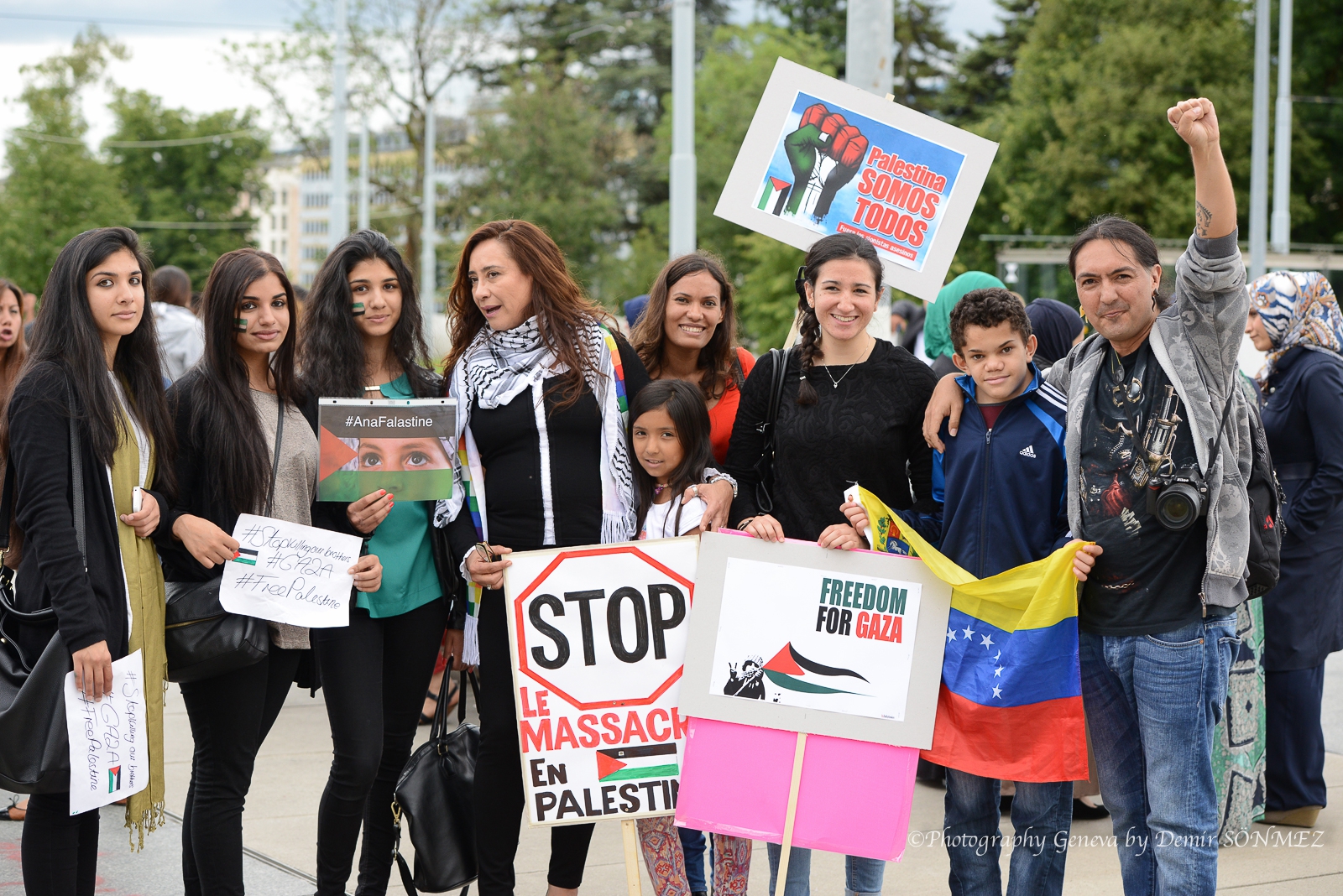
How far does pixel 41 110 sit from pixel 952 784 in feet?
141

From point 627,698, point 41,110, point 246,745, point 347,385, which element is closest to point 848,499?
point 627,698

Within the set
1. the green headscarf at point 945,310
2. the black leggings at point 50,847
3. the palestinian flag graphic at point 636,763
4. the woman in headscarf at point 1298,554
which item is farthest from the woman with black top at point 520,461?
the woman in headscarf at point 1298,554

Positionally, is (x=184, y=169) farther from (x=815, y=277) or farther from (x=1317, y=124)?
(x=815, y=277)

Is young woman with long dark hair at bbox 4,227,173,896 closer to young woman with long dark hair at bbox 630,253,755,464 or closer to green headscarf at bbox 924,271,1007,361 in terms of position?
young woman with long dark hair at bbox 630,253,755,464

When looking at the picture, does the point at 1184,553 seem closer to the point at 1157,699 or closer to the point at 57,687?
the point at 1157,699

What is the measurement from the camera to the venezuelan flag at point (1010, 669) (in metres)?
3.63

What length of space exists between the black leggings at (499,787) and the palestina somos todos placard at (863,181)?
6.08 feet

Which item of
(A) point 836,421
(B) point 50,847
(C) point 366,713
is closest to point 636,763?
(C) point 366,713

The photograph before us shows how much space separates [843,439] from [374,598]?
1.51 meters

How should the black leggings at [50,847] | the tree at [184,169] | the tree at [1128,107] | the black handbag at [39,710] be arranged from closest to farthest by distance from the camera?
the black handbag at [39,710]
the black leggings at [50,847]
the tree at [1128,107]
the tree at [184,169]

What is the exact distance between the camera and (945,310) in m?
6.08

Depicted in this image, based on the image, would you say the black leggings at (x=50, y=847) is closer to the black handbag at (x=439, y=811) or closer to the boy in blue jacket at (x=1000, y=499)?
the black handbag at (x=439, y=811)

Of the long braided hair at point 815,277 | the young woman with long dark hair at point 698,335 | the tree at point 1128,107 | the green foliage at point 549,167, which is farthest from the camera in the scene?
the green foliage at point 549,167

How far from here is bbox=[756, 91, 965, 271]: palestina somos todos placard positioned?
4715mm
